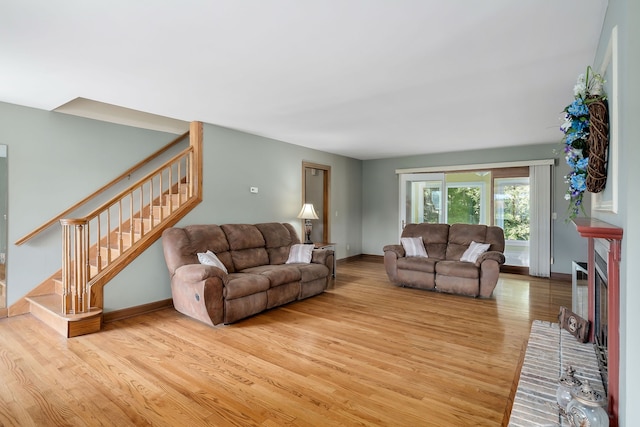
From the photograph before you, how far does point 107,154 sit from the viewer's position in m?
4.74

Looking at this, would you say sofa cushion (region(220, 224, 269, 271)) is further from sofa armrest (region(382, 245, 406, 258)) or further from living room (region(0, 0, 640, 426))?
sofa armrest (region(382, 245, 406, 258))

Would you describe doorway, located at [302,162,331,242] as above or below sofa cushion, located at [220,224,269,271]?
above

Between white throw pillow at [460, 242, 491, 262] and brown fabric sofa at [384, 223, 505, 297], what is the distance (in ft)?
0.29

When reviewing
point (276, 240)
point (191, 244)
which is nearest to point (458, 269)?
point (276, 240)

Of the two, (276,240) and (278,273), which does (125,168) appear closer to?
(276,240)

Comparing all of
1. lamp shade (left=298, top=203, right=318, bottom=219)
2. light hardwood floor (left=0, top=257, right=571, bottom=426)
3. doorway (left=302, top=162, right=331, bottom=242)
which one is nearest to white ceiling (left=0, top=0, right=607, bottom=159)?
lamp shade (left=298, top=203, right=318, bottom=219)

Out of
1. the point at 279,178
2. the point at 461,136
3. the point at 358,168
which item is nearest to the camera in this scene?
the point at 461,136

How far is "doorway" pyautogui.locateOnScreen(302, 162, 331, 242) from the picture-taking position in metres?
7.17

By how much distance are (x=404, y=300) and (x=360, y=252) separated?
11.9 feet

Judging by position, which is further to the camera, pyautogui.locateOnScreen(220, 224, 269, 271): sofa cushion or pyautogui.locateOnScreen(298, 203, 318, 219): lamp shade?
pyautogui.locateOnScreen(298, 203, 318, 219): lamp shade

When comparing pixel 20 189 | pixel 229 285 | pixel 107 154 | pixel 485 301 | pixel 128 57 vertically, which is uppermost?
pixel 128 57

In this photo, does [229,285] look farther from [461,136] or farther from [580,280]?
[461,136]

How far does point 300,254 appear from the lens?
16.7 ft

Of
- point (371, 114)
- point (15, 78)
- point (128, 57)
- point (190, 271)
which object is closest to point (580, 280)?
point (371, 114)
